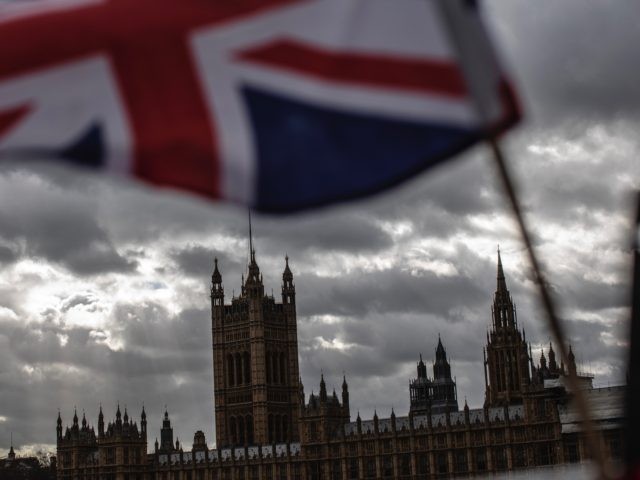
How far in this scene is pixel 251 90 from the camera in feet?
22.4

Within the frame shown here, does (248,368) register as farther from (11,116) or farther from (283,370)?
(11,116)

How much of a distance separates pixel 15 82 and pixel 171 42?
0.94 m

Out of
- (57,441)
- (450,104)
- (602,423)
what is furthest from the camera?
(57,441)

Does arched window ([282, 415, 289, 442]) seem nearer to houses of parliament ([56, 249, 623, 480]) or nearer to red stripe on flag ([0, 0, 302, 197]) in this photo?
houses of parliament ([56, 249, 623, 480])

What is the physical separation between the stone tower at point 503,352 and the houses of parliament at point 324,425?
0.10 meters

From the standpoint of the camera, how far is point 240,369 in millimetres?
111312

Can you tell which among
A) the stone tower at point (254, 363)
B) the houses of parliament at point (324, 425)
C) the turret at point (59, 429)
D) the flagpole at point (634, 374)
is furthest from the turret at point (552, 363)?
the flagpole at point (634, 374)

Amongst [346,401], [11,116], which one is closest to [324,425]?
[346,401]

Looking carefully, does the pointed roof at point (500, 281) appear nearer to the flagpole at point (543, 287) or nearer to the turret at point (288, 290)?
the turret at point (288, 290)

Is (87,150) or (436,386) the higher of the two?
(436,386)

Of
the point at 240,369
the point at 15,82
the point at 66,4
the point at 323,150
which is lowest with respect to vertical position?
the point at 323,150

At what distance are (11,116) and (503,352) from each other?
3778 inches

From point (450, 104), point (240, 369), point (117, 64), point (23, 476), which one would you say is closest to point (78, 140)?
point (117, 64)

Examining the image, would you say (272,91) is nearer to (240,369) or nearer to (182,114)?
(182,114)
